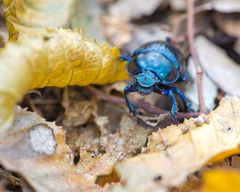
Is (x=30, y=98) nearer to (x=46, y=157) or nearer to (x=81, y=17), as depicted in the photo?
(x=46, y=157)

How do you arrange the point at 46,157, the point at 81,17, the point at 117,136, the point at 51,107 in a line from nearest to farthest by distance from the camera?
the point at 46,157 < the point at 117,136 < the point at 51,107 < the point at 81,17

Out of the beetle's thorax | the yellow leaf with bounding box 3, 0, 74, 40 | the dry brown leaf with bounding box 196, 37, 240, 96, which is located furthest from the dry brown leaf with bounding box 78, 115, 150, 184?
the yellow leaf with bounding box 3, 0, 74, 40

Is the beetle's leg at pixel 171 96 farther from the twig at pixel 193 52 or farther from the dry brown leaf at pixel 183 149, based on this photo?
the dry brown leaf at pixel 183 149

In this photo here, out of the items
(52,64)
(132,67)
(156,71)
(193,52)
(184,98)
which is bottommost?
(52,64)

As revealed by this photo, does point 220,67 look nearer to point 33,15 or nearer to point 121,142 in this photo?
point 121,142

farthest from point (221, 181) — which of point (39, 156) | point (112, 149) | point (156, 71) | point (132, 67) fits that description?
point (132, 67)

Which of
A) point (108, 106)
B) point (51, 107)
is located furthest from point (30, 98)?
point (108, 106)
